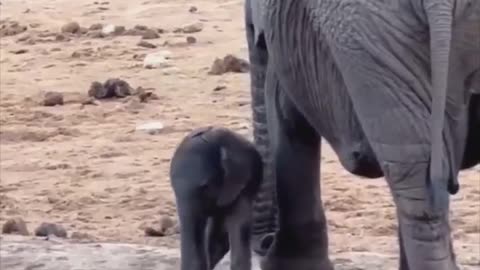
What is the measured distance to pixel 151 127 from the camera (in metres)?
6.18

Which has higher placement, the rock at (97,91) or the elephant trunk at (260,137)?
the elephant trunk at (260,137)

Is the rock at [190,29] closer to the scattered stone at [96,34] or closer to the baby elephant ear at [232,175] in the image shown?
the scattered stone at [96,34]

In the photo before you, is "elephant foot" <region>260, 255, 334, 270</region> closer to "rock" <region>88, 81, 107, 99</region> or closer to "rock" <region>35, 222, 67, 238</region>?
"rock" <region>35, 222, 67, 238</region>

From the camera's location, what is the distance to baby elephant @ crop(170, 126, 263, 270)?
2.62 meters

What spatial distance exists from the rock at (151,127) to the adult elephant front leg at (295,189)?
3286 mm

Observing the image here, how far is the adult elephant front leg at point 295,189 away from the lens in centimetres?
261

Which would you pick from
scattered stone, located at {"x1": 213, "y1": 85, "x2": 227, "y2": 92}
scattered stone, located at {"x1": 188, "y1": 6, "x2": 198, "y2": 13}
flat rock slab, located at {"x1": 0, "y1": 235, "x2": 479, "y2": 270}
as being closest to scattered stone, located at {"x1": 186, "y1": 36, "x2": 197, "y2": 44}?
scattered stone, located at {"x1": 188, "y1": 6, "x2": 198, "y2": 13}

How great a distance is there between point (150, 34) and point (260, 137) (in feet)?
18.9

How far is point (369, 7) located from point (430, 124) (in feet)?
→ 0.57

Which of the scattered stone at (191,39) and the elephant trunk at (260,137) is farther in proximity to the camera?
the scattered stone at (191,39)

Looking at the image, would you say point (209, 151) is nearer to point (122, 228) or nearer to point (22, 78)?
point (122, 228)

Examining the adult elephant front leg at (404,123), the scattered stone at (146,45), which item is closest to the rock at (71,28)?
the scattered stone at (146,45)

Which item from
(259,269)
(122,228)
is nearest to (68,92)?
(122,228)

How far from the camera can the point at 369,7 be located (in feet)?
7.04
